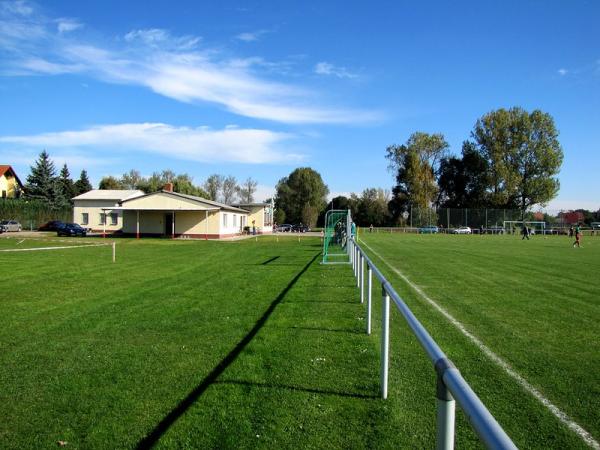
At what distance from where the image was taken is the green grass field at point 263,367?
13.1 ft

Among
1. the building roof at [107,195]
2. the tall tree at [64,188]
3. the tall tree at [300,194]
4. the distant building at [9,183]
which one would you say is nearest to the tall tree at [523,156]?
the tall tree at [300,194]

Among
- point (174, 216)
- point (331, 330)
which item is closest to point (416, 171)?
point (174, 216)

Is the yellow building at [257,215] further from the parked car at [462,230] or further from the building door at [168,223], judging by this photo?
the parked car at [462,230]

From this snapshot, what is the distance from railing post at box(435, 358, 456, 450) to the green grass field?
1487mm

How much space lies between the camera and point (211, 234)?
148 ft

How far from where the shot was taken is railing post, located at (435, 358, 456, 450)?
2.37 m

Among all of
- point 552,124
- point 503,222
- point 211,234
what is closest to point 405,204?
point 503,222

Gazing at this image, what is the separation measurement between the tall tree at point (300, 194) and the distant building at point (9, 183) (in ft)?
151

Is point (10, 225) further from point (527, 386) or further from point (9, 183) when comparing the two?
point (527, 386)

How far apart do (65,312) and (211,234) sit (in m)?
36.4

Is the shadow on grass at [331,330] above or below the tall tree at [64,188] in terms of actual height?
below

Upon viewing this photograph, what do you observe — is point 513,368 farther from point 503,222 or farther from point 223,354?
point 503,222

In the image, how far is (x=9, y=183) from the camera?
76.7 m

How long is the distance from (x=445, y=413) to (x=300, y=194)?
316ft
